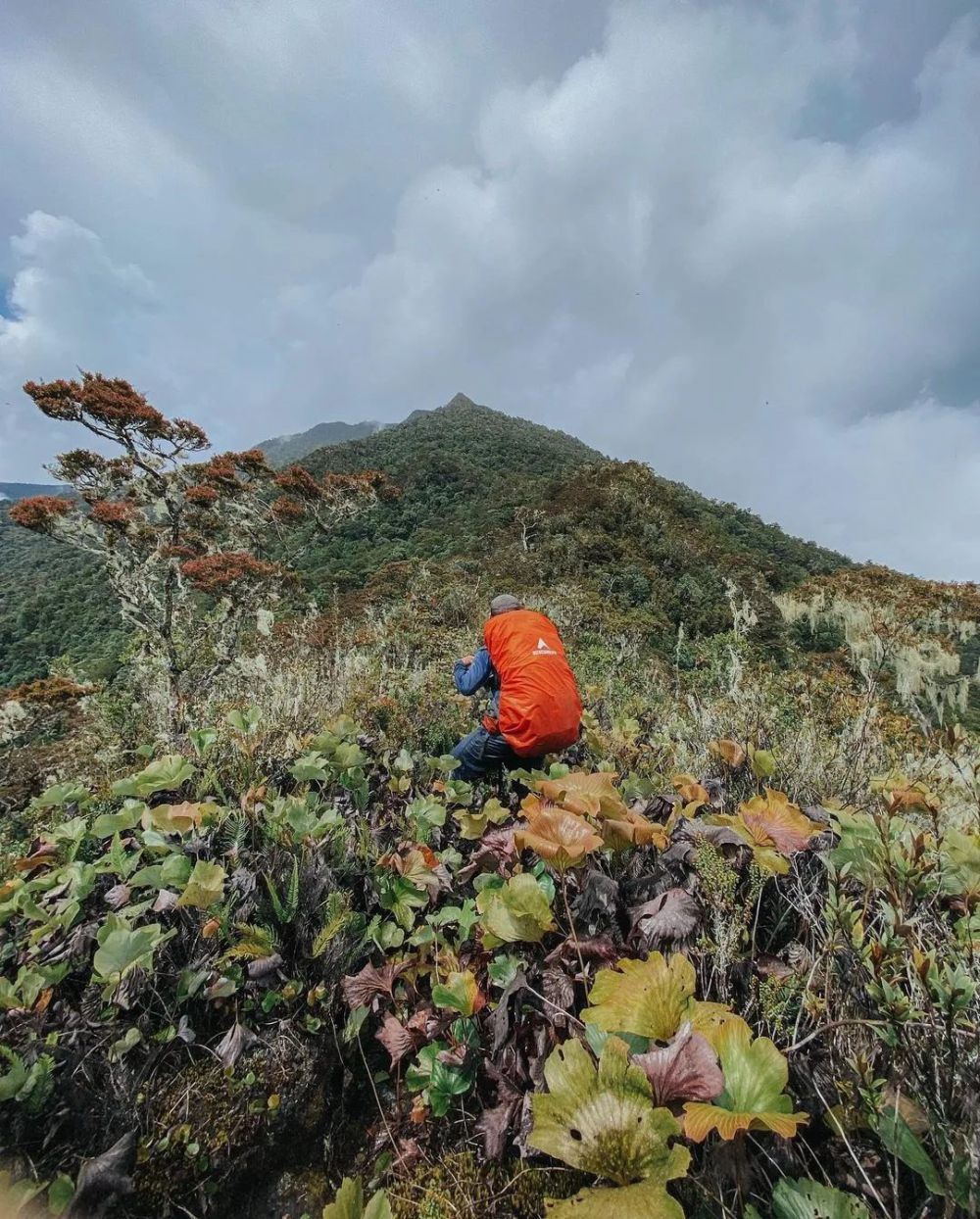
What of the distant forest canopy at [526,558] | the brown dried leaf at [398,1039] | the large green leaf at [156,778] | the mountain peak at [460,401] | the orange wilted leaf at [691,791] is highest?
the mountain peak at [460,401]

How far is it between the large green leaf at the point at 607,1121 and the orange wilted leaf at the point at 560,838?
0.35 metres

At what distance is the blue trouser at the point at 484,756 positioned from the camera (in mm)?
3148

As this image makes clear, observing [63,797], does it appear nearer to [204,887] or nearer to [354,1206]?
[204,887]

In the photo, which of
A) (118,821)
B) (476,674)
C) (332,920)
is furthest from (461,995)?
(476,674)

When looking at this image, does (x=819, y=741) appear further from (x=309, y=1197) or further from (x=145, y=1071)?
(x=145, y=1071)

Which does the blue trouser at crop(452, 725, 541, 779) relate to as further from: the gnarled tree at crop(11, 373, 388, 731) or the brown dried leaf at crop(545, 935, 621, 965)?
the gnarled tree at crop(11, 373, 388, 731)

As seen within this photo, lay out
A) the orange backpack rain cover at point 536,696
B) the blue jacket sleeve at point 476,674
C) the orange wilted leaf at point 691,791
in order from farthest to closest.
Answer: the blue jacket sleeve at point 476,674 → the orange backpack rain cover at point 536,696 → the orange wilted leaf at point 691,791

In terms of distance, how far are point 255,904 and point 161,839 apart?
0.40 metres

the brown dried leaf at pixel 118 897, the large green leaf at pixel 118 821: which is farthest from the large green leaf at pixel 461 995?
the large green leaf at pixel 118 821

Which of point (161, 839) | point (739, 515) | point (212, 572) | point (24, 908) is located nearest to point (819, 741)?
point (161, 839)

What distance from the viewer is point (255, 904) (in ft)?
5.07

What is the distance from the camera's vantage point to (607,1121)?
731 mm

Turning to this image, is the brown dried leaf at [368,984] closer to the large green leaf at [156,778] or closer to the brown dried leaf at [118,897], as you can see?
the brown dried leaf at [118,897]

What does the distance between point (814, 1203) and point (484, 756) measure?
2516 mm
